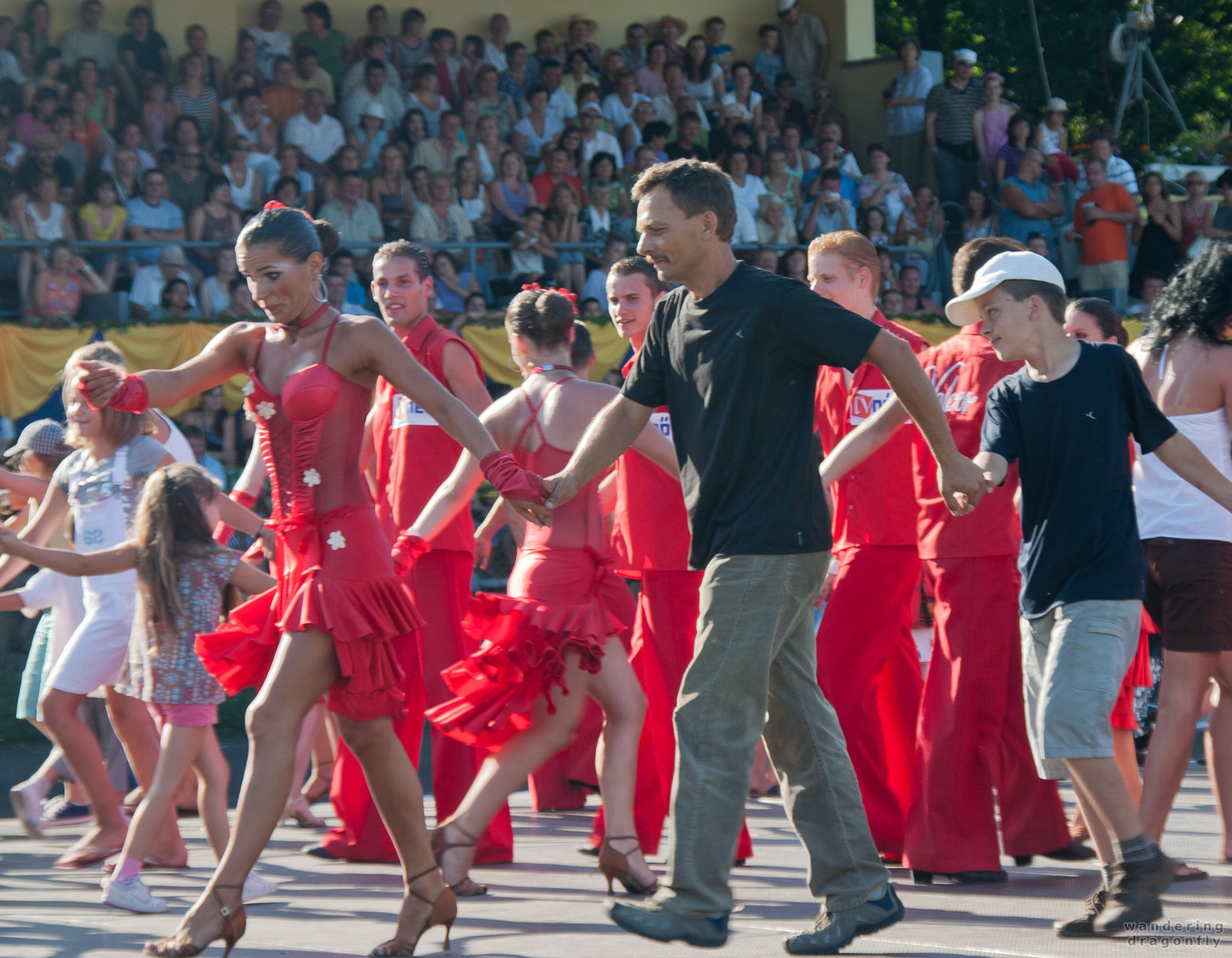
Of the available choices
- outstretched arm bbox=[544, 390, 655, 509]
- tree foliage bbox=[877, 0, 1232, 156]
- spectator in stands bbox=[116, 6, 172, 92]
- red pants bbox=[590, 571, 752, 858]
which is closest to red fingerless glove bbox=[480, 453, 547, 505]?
outstretched arm bbox=[544, 390, 655, 509]

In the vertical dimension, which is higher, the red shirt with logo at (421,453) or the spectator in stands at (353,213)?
the spectator in stands at (353,213)

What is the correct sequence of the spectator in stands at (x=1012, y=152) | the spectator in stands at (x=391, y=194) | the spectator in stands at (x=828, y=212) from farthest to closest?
the spectator in stands at (x=1012, y=152) → the spectator in stands at (x=828, y=212) → the spectator in stands at (x=391, y=194)

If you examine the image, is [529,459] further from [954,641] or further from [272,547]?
[954,641]

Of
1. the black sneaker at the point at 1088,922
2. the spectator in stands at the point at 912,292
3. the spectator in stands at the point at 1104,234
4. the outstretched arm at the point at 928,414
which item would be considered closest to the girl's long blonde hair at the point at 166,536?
the outstretched arm at the point at 928,414

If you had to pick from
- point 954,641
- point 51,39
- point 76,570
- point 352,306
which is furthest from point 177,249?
point 954,641

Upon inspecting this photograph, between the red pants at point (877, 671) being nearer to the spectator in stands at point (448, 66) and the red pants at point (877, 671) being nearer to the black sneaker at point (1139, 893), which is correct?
the black sneaker at point (1139, 893)

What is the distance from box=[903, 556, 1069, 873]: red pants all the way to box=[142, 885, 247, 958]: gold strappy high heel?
2.36m

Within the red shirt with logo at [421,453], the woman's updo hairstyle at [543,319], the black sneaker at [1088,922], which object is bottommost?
the black sneaker at [1088,922]

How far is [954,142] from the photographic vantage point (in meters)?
18.9

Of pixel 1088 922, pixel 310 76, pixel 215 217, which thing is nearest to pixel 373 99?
pixel 310 76

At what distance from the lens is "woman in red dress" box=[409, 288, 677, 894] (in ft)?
17.7

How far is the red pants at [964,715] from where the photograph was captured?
18.0 feet

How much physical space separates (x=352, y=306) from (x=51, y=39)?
16.2 feet

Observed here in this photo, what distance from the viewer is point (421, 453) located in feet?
20.6
